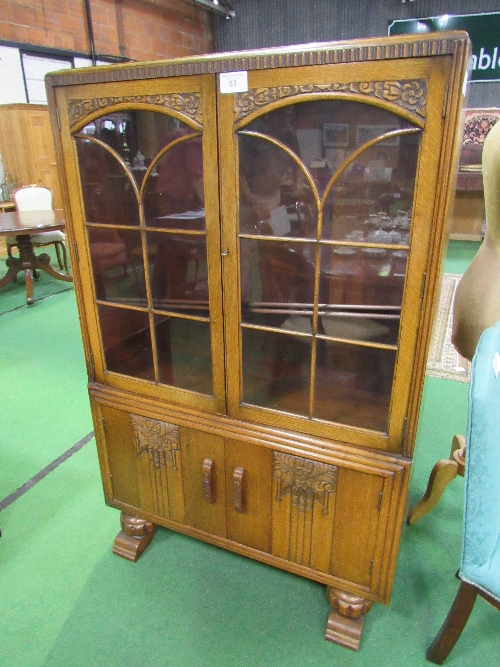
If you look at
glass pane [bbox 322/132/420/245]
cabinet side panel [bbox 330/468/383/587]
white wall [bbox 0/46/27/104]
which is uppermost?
white wall [bbox 0/46/27/104]

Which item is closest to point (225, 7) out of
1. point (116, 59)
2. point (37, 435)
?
point (116, 59)

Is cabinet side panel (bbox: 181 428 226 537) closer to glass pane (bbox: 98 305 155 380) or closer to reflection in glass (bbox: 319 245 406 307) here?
glass pane (bbox: 98 305 155 380)

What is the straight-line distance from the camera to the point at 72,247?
4.21 ft

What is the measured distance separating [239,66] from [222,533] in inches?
49.8

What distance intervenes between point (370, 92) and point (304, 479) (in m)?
0.92

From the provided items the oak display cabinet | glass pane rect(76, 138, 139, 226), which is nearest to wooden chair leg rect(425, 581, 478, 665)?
the oak display cabinet

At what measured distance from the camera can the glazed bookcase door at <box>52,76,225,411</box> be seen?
42.3 inches

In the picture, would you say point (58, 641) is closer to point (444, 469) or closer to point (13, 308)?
point (444, 469)

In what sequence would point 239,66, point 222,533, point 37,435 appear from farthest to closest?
point 37,435, point 222,533, point 239,66

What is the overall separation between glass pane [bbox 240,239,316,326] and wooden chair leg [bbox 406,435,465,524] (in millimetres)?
782

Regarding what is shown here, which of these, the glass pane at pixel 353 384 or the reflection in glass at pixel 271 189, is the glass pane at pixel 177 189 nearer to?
the reflection in glass at pixel 271 189

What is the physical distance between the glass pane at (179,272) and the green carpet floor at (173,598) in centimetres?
88

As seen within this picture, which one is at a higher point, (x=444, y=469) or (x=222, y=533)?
(x=444, y=469)

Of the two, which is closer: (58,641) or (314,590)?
(58,641)
